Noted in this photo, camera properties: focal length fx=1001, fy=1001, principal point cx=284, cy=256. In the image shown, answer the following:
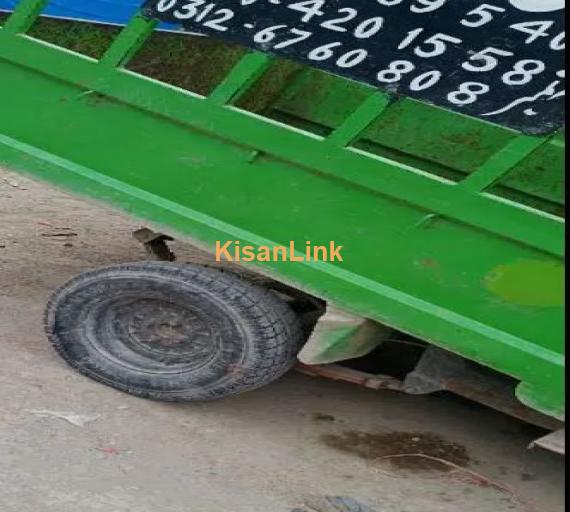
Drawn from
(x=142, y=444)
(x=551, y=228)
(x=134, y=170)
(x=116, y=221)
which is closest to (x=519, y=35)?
A: (x=551, y=228)

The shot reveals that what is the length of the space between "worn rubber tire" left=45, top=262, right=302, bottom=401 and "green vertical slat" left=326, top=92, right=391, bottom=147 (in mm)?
715

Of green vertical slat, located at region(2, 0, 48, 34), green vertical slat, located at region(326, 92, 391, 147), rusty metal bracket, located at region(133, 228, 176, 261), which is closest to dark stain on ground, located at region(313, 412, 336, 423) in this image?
rusty metal bracket, located at region(133, 228, 176, 261)

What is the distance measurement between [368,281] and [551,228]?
0.65m

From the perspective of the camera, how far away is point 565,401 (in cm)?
319

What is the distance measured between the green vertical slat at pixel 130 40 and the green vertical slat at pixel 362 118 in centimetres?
79

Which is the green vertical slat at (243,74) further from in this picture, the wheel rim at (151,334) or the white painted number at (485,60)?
the wheel rim at (151,334)

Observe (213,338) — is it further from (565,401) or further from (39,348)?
(565,401)

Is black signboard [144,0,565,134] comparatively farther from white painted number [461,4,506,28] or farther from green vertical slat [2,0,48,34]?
green vertical slat [2,0,48,34]

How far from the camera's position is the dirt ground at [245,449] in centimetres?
337

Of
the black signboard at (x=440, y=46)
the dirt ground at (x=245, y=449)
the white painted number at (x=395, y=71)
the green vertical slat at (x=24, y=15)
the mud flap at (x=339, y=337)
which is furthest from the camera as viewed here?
the green vertical slat at (x=24, y=15)

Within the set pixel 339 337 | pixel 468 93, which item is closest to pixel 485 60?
pixel 468 93

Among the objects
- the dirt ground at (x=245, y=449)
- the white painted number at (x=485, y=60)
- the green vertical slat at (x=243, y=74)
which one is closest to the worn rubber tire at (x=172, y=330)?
the dirt ground at (x=245, y=449)

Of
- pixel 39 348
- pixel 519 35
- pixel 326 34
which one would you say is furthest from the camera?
pixel 39 348

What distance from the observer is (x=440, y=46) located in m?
3.17
